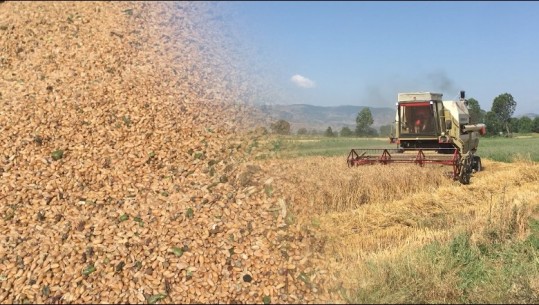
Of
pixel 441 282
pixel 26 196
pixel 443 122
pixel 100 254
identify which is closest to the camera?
pixel 441 282

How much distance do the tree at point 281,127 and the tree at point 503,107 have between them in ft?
50.4

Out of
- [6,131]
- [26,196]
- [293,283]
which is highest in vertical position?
[6,131]

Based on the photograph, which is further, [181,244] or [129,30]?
[129,30]

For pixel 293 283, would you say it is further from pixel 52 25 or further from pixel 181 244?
pixel 52 25

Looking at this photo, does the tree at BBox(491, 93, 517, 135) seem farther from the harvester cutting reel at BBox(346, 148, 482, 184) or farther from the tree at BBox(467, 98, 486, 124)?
the harvester cutting reel at BBox(346, 148, 482, 184)

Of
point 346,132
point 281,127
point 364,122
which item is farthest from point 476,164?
point 364,122

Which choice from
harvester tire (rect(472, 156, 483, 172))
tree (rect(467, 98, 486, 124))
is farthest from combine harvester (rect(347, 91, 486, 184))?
tree (rect(467, 98, 486, 124))

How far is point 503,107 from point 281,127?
16.7 m

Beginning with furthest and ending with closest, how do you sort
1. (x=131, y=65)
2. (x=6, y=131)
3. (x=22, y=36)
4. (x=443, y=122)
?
(x=443, y=122)
(x=22, y=36)
(x=131, y=65)
(x=6, y=131)

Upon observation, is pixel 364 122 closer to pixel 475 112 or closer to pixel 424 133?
pixel 475 112

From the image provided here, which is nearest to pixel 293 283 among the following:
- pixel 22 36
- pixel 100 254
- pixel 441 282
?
pixel 441 282

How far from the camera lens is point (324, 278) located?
17.4 feet

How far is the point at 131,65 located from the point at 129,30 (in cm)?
187

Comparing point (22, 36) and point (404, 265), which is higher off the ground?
point (22, 36)
